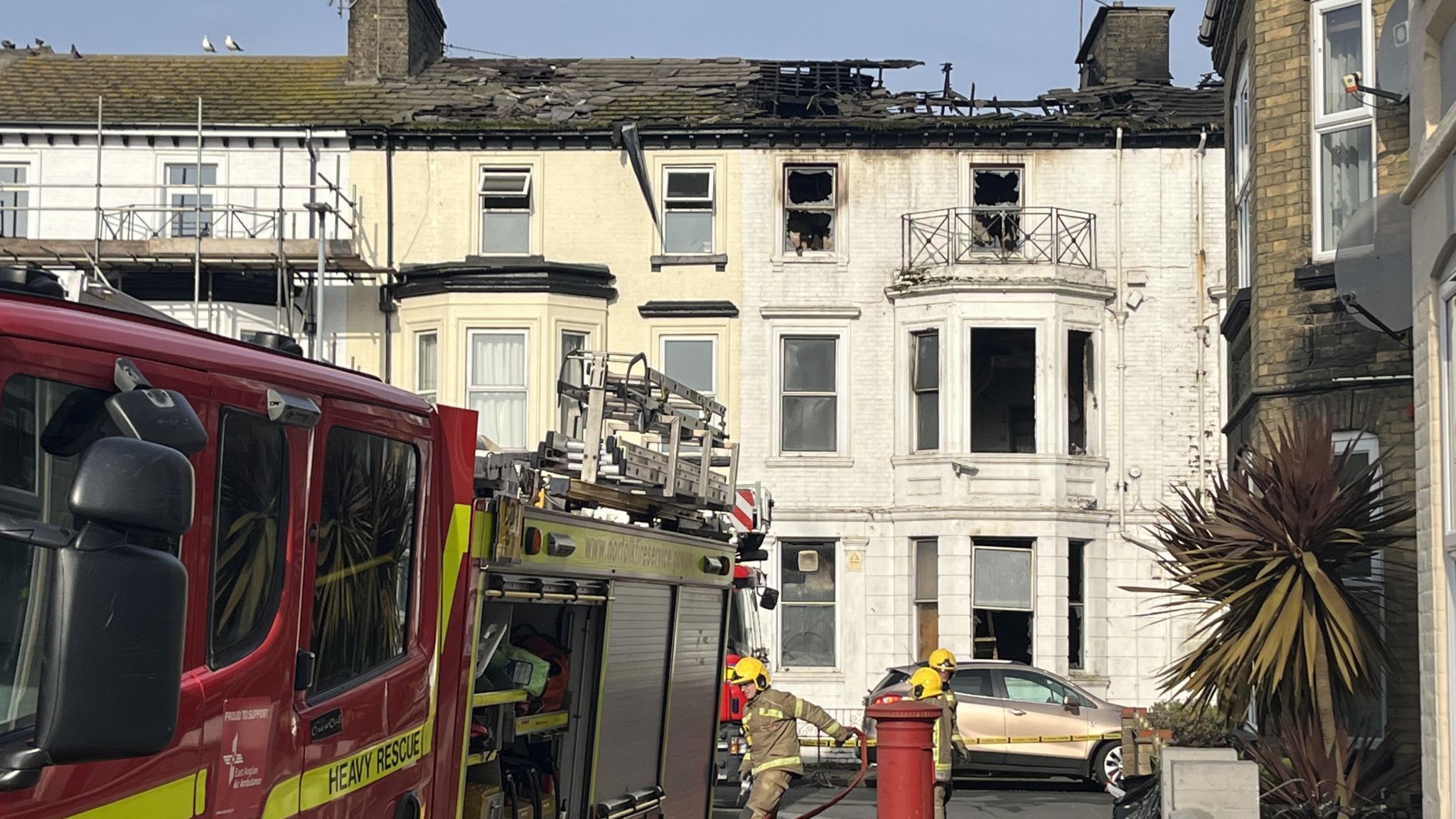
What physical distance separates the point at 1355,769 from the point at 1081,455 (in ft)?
43.8

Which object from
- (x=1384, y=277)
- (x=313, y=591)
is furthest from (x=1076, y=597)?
(x=313, y=591)

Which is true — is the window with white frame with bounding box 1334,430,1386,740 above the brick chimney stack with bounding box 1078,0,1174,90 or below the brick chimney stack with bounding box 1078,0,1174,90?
below

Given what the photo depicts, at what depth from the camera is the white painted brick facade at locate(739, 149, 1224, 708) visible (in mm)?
25141

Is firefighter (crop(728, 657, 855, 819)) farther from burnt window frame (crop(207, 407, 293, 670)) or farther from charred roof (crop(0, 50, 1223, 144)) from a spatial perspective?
charred roof (crop(0, 50, 1223, 144))

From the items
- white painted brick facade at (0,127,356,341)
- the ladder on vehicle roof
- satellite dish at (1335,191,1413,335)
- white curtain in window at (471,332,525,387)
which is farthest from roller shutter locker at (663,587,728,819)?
white painted brick facade at (0,127,356,341)

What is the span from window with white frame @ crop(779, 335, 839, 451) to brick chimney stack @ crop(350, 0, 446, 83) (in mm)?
7954

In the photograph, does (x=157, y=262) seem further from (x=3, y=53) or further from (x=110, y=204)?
(x=3, y=53)

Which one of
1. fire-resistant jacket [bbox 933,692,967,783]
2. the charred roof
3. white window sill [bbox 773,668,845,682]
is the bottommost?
white window sill [bbox 773,668,845,682]

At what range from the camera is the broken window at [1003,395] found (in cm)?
2595

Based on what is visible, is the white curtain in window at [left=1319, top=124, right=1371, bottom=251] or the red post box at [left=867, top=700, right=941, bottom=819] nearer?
the red post box at [left=867, top=700, right=941, bottom=819]

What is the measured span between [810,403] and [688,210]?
11.3ft

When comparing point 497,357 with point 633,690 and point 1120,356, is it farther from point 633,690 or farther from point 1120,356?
point 633,690

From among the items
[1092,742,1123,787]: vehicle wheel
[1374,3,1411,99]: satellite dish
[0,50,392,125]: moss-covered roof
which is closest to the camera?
[1374,3,1411,99]: satellite dish

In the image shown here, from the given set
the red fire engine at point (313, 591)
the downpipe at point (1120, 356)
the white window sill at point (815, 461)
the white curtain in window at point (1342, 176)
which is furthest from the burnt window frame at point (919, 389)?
the red fire engine at point (313, 591)
